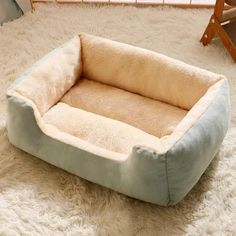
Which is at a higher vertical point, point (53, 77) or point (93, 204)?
point (53, 77)

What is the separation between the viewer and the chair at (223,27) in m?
1.87

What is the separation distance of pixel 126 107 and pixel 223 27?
71 centimetres

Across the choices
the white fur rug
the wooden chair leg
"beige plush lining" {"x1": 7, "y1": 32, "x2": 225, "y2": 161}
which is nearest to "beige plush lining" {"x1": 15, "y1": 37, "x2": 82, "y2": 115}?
"beige plush lining" {"x1": 7, "y1": 32, "x2": 225, "y2": 161}

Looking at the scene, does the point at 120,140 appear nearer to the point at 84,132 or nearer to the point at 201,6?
the point at 84,132

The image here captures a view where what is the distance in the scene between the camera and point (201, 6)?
2232mm

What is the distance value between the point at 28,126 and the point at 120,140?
305 millimetres

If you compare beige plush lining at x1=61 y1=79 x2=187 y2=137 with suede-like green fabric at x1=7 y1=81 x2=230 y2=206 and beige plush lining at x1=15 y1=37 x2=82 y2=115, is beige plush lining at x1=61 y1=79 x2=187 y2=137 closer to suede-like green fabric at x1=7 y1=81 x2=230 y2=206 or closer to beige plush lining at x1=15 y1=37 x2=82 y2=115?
beige plush lining at x1=15 y1=37 x2=82 y2=115

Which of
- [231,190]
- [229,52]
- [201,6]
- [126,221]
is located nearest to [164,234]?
[126,221]

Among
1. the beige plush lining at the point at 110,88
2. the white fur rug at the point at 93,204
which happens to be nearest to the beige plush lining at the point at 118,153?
the beige plush lining at the point at 110,88

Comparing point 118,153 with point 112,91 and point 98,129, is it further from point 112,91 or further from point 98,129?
point 112,91

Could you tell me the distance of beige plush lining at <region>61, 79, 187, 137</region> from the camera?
150cm

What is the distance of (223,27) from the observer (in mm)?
1965

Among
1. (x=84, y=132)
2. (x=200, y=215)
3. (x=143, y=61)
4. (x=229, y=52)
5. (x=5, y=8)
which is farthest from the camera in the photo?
(x=5, y=8)

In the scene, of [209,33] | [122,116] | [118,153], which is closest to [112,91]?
[122,116]
